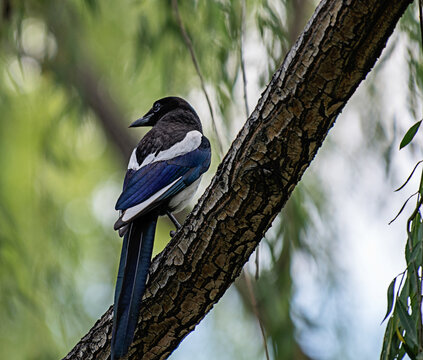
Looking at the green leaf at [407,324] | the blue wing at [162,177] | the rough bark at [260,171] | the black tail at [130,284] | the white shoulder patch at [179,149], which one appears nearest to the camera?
the green leaf at [407,324]

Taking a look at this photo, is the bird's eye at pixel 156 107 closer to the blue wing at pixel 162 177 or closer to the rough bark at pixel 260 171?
the blue wing at pixel 162 177

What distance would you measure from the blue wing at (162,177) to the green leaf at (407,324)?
847 mm

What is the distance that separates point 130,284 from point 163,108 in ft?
3.71

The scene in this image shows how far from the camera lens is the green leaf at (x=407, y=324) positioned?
4.33 feet

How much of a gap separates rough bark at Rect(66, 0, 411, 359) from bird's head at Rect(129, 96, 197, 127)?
3.42 feet

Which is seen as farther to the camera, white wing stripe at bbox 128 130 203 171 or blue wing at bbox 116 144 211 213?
white wing stripe at bbox 128 130 203 171

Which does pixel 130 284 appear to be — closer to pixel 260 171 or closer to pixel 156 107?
pixel 260 171

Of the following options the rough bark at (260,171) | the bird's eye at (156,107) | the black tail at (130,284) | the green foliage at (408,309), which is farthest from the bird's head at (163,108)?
the green foliage at (408,309)

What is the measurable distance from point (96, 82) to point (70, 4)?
1.13 meters

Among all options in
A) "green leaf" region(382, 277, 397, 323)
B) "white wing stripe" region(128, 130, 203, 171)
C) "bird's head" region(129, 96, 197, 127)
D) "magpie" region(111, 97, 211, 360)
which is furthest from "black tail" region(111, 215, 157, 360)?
"bird's head" region(129, 96, 197, 127)

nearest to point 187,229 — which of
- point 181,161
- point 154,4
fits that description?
point 181,161

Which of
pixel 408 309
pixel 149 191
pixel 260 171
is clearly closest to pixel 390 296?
pixel 408 309

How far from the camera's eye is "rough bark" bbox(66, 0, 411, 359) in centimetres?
144

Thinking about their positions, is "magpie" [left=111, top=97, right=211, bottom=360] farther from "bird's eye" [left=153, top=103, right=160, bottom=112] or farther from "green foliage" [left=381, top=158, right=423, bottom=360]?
"green foliage" [left=381, top=158, right=423, bottom=360]
